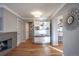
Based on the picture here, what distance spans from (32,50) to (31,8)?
30.6 inches

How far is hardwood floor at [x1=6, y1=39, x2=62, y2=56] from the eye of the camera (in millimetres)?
2082

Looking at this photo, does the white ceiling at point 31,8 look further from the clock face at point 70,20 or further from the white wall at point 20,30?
the clock face at point 70,20

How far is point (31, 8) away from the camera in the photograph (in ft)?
6.91

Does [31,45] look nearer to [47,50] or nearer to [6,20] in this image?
[47,50]

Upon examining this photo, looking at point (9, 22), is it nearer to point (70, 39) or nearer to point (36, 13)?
point (36, 13)

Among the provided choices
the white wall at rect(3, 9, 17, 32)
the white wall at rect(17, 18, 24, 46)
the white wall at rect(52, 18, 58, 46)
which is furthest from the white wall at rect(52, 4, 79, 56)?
the white wall at rect(3, 9, 17, 32)

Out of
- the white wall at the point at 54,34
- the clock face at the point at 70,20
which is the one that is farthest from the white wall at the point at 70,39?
the white wall at the point at 54,34

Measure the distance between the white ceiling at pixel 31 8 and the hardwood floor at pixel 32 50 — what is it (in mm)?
544

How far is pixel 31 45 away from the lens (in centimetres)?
220

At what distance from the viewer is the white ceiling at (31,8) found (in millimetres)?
2010

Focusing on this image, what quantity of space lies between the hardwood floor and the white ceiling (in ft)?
1.79

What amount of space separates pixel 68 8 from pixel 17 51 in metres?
1.22

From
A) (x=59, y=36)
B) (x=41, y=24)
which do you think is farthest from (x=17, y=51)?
(x=59, y=36)

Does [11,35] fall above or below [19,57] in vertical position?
above
